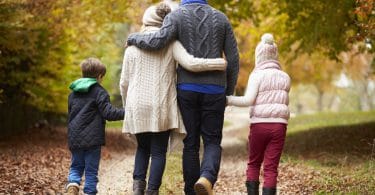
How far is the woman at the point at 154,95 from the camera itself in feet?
20.7

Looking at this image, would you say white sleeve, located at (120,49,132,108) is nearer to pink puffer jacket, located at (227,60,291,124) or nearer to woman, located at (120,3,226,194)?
woman, located at (120,3,226,194)

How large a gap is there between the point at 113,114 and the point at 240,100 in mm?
1457

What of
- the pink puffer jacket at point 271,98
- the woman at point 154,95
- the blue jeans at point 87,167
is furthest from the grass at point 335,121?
the woman at point 154,95

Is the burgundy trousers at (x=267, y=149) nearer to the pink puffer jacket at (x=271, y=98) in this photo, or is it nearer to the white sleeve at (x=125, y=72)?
the pink puffer jacket at (x=271, y=98)

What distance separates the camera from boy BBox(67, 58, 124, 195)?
270 inches

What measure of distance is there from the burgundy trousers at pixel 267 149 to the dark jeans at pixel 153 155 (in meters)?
1.01

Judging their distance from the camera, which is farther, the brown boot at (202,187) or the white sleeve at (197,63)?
the white sleeve at (197,63)

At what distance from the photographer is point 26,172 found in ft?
32.5

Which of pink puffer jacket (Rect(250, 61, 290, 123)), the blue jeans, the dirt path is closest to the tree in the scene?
the dirt path

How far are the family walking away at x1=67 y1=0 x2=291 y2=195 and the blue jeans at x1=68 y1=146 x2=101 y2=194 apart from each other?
1.71 feet

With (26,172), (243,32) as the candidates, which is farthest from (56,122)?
(26,172)

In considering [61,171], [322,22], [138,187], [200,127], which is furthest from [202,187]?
[322,22]

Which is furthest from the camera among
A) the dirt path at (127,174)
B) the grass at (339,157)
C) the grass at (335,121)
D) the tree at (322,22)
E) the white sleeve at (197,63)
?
the grass at (335,121)

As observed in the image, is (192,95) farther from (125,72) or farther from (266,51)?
(266,51)
